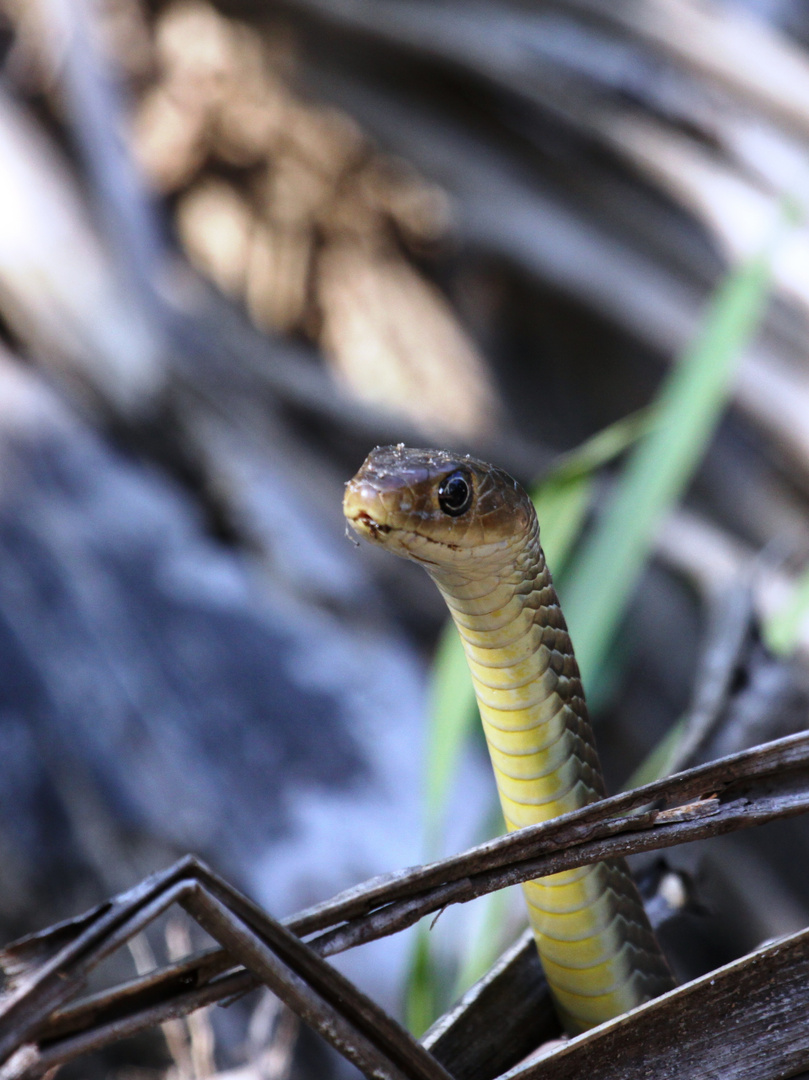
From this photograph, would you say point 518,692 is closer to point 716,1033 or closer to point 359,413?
point 716,1033

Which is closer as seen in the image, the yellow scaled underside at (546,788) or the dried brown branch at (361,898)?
the dried brown branch at (361,898)

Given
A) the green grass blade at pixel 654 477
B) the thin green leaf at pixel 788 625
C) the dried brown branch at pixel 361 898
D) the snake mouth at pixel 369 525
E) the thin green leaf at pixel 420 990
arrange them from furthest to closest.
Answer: the green grass blade at pixel 654 477 < the thin green leaf at pixel 788 625 < the thin green leaf at pixel 420 990 < the snake mouth at pixel 369 525 < the dried brown branch at pixel 361 898

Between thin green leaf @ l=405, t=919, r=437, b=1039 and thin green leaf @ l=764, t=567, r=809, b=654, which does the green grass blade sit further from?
thin green leaf @ l=405, t=919, r=437, b=1039

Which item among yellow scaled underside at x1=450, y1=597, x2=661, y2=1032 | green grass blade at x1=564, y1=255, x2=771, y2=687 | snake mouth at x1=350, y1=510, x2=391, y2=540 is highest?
green grass blade at x1=564, y1=255, x2=771, y2=687

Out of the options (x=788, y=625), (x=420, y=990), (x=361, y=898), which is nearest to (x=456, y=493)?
(x=361, y=898)

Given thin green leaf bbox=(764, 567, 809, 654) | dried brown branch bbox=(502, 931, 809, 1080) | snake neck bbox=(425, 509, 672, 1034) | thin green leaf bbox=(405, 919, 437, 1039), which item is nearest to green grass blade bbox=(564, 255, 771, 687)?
thin green leaf bbox=(764, 567, 809, 654)

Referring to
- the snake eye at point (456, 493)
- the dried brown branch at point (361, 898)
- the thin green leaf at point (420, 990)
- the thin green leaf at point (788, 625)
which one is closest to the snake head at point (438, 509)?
the snake eye at point (456, 493)

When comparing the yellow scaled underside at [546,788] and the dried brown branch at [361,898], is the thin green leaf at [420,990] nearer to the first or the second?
the yellow scaled underside at [546,788]
